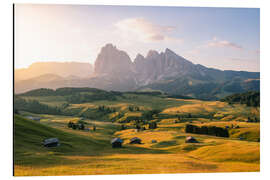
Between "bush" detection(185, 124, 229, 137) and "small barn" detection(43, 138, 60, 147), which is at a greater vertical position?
"small barn" detection(43, 138, 60, 147)

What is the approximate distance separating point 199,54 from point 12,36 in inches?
1435

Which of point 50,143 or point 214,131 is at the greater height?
point 50,143

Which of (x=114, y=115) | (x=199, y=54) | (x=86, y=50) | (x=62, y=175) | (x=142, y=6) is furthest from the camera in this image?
(x=114, y=115)

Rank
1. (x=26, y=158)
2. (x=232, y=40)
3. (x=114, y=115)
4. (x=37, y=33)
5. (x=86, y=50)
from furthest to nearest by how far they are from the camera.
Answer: (x=114, y=115) → (x=86, y=50) → (x=232, y=40) → (x=37, y=33) → (x=26, y=158)

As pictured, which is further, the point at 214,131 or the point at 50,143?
the point at 214,131

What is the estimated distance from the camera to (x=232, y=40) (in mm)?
43344

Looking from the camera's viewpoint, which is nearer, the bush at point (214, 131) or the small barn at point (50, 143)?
the small barn at point (50, 143)

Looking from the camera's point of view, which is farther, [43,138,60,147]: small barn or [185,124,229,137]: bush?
[185,124,229,137]: bush

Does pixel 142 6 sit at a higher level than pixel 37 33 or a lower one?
higher

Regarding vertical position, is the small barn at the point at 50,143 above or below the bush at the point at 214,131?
above

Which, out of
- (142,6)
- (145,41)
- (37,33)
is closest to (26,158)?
(37,33)
